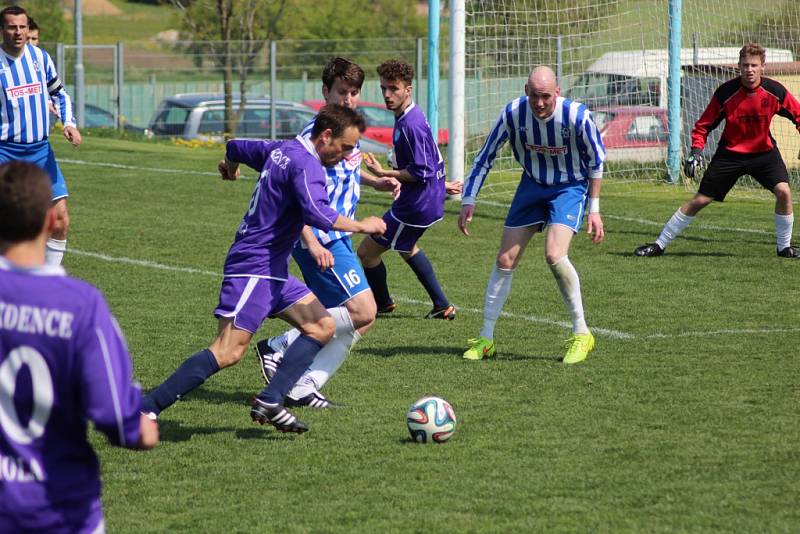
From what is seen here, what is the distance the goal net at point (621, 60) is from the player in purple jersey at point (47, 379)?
13.7 meters

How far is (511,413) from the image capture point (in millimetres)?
6613

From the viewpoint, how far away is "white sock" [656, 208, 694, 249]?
12.2 meters

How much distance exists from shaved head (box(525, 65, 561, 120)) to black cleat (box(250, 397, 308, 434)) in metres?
2.78

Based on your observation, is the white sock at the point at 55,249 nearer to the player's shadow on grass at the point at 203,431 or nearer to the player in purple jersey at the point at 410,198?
the player in purple jersey at the point at 410,198

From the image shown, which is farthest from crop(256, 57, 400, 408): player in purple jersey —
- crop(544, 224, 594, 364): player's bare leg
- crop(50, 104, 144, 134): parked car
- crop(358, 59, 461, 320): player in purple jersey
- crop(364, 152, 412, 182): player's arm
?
crop(50, 104, 144, 134): parked car

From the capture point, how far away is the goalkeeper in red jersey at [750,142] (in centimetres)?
1191

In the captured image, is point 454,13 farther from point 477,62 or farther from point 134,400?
point 134,400

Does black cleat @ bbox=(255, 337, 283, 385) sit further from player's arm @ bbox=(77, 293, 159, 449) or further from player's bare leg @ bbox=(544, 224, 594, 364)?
player's arm @ bbox=(77, 293, 159, 449)

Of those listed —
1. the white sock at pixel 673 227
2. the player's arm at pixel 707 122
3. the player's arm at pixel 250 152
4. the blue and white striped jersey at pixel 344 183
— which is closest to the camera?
the player's arm at pixel 250 152

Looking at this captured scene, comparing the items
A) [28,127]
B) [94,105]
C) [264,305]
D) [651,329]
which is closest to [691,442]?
[264,305]

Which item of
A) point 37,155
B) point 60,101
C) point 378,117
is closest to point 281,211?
point 37,155

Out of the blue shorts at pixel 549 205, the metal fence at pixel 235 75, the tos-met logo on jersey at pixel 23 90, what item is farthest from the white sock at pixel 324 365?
the metal fence at pixel 235 75

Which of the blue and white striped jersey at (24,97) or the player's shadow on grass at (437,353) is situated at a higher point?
the blue and white striped jersey at (24,97)

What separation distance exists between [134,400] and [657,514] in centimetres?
243
